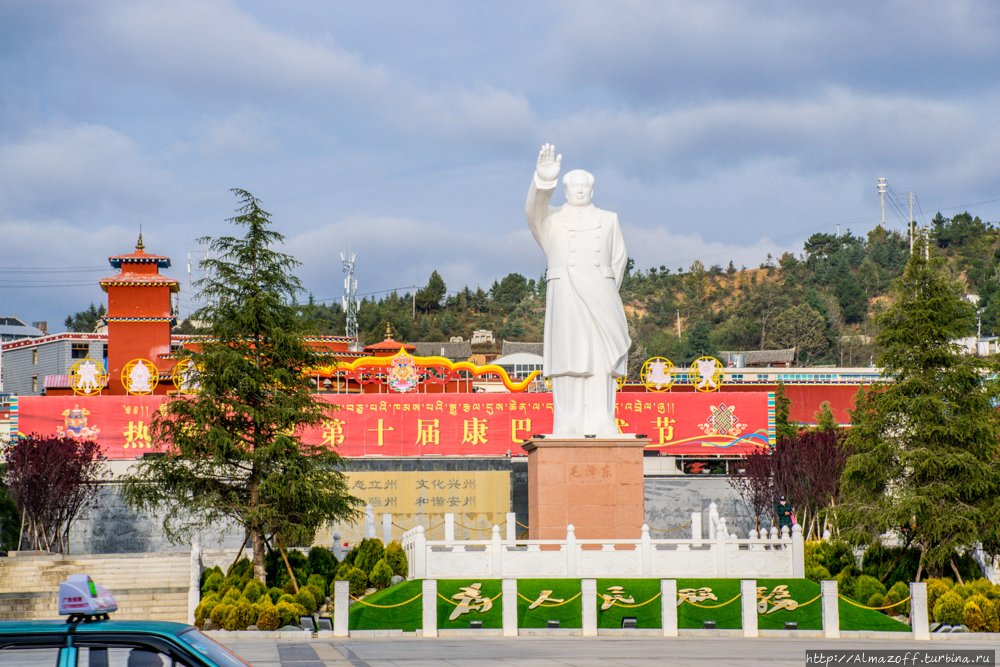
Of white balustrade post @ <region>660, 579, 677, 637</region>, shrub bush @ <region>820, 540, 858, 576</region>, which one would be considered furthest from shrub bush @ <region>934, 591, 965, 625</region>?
white balustrade post @ <region>660, 579, 677, 637</region>

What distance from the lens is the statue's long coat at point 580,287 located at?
1734cm

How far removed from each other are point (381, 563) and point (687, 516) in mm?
12001

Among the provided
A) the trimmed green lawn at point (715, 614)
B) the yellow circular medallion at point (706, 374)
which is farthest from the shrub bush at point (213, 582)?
the yellow circular medallion at point (706, 374)

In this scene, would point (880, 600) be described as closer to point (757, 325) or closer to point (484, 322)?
point (757, 325)

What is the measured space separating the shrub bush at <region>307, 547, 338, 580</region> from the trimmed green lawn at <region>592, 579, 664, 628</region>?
539cm

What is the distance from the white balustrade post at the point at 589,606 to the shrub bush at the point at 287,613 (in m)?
4.49

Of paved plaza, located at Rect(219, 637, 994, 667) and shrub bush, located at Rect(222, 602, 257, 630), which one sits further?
shrub bush, located at Rect(222, 602, 257, 630)

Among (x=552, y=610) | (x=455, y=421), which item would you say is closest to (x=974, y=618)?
(x=552, y=610)

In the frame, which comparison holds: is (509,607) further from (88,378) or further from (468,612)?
(88,378)

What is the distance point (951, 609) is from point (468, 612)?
725 cm

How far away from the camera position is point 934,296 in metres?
17.6

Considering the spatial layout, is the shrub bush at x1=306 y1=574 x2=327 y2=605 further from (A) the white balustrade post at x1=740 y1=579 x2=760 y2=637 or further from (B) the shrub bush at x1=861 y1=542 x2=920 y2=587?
(B) the shrub bush at x1=861 y1=542 x2=920 y2=587

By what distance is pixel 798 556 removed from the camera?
16406 millimetres

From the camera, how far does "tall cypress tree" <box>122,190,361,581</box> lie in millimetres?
17234
